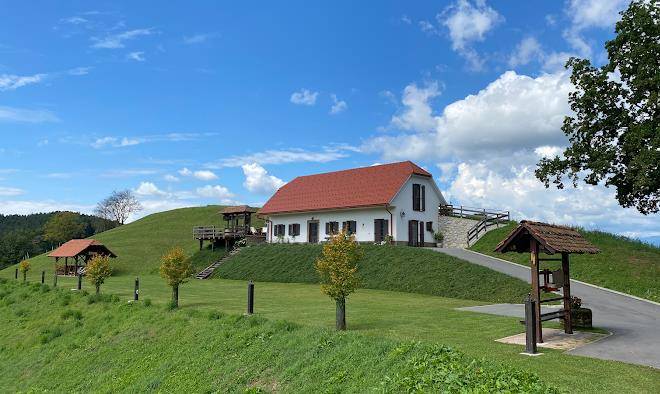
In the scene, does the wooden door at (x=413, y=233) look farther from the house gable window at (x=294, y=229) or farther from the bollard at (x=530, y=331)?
the bollard at (x=530, y=331)

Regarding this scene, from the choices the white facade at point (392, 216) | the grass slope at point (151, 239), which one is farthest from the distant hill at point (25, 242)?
the white facade at point (392, 216)

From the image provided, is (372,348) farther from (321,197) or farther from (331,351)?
(321,197)

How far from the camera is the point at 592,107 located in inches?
1030

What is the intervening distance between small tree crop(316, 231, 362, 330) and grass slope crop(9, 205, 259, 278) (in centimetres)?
3888

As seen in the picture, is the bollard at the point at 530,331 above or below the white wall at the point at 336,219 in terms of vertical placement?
below

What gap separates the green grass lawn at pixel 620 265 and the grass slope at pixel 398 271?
16.9 ft

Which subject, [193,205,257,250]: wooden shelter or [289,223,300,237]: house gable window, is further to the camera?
[193,205,257,250]: wooden shelter

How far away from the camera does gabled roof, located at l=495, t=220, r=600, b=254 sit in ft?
41.9

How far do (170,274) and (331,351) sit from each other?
11851 millimetres

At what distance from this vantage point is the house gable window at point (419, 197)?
40219mm

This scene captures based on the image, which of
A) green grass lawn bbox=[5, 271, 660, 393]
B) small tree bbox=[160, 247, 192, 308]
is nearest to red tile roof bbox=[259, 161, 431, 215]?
green grass lawn bbox=[5, 271, 660, 393]

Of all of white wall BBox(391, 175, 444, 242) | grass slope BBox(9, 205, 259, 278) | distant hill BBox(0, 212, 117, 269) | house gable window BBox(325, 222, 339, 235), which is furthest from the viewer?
distant hill BBox(0, 212, 117, 269)

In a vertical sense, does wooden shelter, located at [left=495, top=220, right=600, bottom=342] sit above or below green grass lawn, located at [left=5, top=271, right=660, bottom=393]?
above

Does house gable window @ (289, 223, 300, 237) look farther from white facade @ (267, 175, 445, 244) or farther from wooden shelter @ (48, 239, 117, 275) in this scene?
wooden shelter @ (48, 239, 117, 275)
